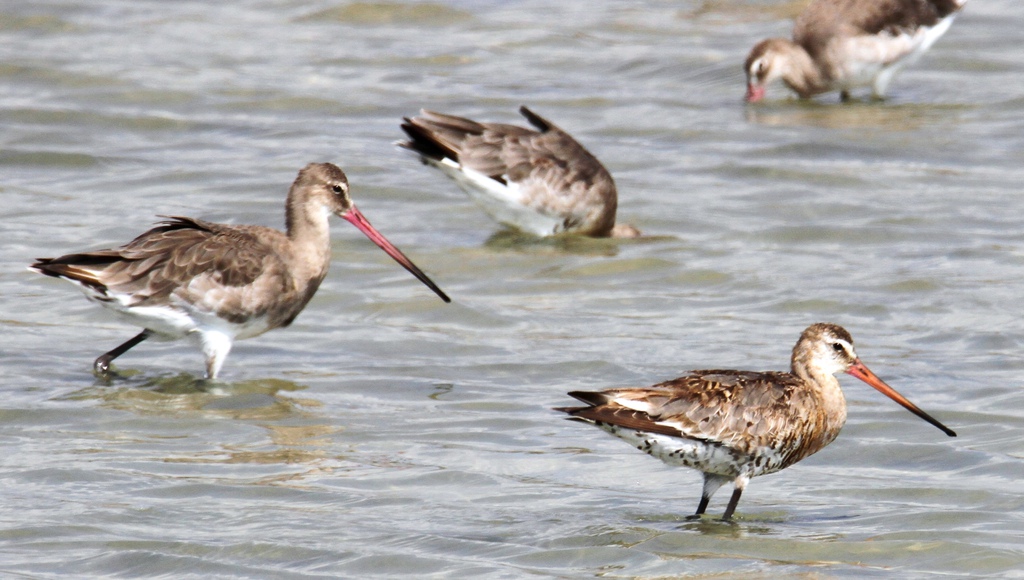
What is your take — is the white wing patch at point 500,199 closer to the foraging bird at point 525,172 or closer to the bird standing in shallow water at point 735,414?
the foraging bird at point 525,172

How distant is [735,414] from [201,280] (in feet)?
10.6

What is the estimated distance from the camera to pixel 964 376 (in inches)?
364

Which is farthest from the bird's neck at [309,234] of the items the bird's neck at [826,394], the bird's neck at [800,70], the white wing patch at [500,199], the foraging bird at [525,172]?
the bird's neck at [800,70]

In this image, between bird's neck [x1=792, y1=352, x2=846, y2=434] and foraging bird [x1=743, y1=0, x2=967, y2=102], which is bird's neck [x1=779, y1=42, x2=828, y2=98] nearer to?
foraging bird [x1=743, y1=0, x2=967, y2=102]

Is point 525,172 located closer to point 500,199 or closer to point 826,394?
point 500,199

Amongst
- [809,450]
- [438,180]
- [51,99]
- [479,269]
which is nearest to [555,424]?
[809,450]

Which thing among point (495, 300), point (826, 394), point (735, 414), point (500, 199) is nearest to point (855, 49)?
point (500, 199)

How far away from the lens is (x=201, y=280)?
8.84 metres

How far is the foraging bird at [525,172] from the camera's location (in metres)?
12.0

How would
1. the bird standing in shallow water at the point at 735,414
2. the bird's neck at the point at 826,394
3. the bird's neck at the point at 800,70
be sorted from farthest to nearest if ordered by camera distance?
the bird's neck at the point at 800,70, the bird's neck at the point at 826,394, the bird standing in shallow water at the point at 735,414

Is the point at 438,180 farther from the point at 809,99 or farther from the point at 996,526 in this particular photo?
the point at 996,526

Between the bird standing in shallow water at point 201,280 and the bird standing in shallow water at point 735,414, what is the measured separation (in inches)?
107

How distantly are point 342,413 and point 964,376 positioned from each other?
10.9ft

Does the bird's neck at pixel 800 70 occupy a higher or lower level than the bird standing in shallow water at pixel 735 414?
higher
